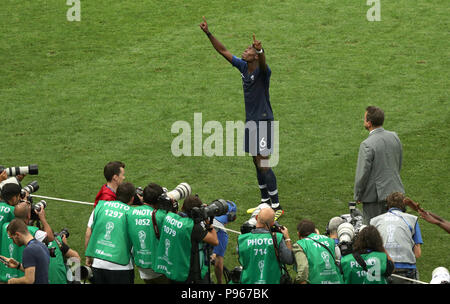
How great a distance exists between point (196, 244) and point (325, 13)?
955cm

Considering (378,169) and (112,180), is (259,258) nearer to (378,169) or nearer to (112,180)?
(112,180)

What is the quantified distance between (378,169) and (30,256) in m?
3.92

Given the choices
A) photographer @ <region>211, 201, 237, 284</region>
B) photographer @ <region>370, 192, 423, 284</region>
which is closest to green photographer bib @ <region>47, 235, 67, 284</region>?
photographer @ <region>211, 201, 237, 284</region>

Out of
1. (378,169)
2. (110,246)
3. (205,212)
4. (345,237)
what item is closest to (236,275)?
(205,212)

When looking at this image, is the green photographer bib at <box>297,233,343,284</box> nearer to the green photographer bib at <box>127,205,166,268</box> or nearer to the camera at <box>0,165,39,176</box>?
the green photographer bib at <box>127,205,166,268</box>

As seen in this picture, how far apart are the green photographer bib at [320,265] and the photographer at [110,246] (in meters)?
1.64

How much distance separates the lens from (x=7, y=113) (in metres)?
12.6

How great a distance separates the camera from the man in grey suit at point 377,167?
816 centimetres

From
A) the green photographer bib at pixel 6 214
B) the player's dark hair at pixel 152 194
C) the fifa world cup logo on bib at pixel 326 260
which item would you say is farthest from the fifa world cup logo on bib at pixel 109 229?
the fifa world cup logo on bib at pixel 326 260

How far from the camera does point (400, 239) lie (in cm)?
713

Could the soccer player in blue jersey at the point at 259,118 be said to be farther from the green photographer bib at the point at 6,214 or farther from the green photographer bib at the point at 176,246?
the green photographer bib at the point at 6,214

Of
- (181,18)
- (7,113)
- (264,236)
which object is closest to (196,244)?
(264,236)

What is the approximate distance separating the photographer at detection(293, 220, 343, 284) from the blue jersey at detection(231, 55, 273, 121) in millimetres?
3037
